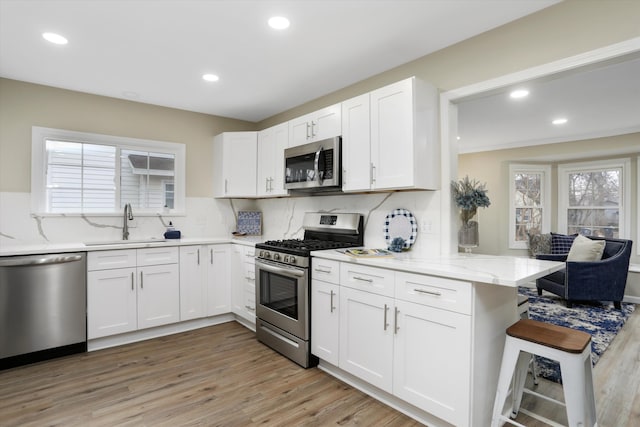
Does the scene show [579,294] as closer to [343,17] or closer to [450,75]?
[450,75]

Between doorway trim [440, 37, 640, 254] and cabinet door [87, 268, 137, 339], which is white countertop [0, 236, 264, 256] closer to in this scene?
cabinet door [87, 268, 137, 339]

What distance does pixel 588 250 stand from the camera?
4.55 meters

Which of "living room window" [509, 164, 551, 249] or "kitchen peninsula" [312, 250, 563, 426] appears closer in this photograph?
"kitchen peninsula" [312, 250, 563, 426]

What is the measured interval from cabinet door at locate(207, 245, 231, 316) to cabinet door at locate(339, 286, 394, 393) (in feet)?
6.08

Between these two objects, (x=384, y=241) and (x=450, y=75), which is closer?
(x=450, y=75)

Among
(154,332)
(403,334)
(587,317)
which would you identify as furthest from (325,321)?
(587,317)

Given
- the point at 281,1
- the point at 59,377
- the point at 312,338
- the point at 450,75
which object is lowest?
the point at 59,377

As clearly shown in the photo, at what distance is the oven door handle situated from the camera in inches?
111

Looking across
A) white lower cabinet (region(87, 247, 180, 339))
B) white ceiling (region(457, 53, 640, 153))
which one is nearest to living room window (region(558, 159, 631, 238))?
white ceiling (region(457, 53, 640, 153))

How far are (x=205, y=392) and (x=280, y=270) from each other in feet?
3.51

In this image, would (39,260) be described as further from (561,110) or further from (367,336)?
(561,110)

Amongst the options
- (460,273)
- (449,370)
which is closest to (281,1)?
(460,273)

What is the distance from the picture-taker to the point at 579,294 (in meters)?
4.41

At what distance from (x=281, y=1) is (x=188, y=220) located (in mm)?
2892
